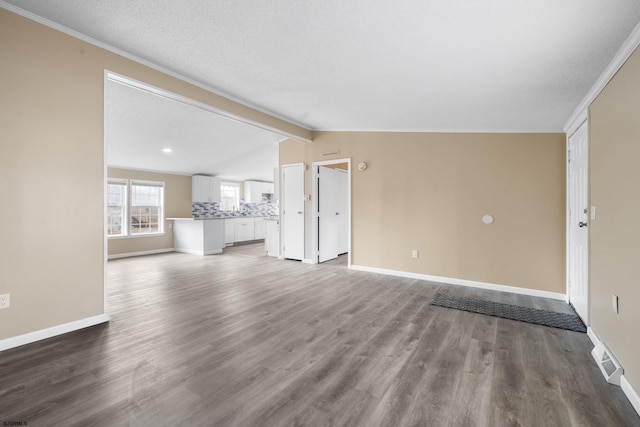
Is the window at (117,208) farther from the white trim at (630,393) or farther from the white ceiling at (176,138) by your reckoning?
the white trim at (630,393)

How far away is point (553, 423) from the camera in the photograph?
1600mm

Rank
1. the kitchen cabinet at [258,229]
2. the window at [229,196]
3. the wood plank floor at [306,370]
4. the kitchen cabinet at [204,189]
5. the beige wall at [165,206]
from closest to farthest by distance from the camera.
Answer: the wood plank floor at [306,370], the beige wall at [165,206], the kitchen cabinet at [204,189], the window at [229,196], the kitchen cabinet at [258,229]

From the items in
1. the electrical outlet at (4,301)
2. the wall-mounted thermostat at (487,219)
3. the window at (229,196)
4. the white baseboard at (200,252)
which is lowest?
the white baseboard at (200,252)

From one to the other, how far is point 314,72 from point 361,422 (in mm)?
3058

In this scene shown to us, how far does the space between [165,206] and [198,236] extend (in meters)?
1.33

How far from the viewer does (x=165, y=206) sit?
7723mm

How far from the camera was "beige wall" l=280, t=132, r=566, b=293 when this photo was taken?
154 inches

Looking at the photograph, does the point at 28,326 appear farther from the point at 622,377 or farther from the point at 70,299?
the point at 622,377

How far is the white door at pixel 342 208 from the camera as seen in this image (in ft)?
22.4

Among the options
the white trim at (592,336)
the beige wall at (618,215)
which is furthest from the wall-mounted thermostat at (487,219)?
the white trim at (592,336)

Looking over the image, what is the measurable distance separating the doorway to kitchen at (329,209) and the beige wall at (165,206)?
426cm

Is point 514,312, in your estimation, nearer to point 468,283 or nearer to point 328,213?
point 468,283

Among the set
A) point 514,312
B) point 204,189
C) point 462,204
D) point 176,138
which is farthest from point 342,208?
point 514,312

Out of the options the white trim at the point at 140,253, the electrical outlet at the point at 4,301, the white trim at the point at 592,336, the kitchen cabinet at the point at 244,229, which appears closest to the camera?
the electrical outlet at the point at 4,301
